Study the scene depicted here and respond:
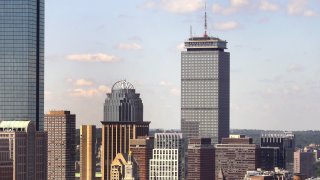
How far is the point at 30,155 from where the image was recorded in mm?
199375

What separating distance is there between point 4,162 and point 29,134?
1013 cm

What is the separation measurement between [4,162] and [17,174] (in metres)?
4.88

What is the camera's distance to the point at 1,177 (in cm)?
18975

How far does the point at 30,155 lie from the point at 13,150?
18.1 ft

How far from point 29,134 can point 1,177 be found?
39.5ft

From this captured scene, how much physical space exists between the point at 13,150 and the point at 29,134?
5690 mm

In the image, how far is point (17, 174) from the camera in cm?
19450

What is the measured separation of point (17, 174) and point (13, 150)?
4.09m

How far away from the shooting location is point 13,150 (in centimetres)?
19450

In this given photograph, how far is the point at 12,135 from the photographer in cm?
19438

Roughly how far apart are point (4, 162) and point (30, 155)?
949cm

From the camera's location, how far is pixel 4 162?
190 metres

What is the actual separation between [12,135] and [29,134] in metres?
5.29

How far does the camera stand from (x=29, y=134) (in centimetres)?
19912
